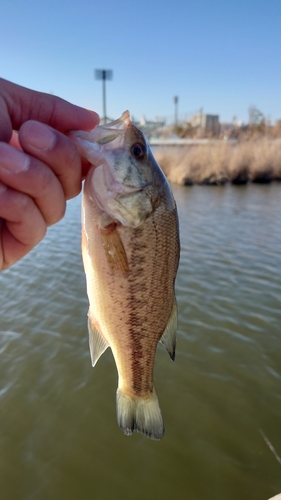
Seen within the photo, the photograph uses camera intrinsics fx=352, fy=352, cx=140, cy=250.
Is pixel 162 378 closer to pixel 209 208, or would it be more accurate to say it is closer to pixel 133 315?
pixel 133 315

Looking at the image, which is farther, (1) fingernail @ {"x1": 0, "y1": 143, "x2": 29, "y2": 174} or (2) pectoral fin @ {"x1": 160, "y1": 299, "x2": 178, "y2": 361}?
(2) pectoral fin @ {"x1": 160, "y1": 299, "x2": 178, "y2": 361}

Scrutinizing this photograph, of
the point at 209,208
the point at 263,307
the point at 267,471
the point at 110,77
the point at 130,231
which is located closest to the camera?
the point at 130,231

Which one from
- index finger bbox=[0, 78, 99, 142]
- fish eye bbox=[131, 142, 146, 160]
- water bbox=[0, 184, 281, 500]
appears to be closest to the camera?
index finger bbox=[0, 78, 99, 142]

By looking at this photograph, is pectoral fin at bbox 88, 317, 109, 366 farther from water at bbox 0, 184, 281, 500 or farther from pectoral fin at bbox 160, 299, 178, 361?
water at bbox 0, 184, 281, 500

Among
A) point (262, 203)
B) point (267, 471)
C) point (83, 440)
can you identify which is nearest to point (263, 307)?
point (267, 471)

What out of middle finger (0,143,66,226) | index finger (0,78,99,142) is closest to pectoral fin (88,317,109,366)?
middle finger (0,143,66,226)

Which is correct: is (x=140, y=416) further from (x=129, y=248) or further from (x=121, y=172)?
(x=121, y=172)
